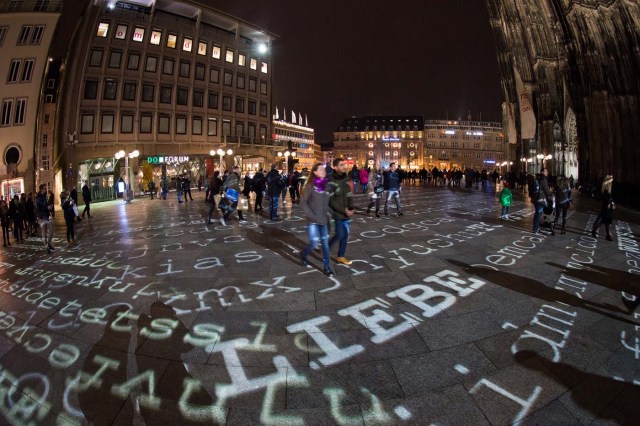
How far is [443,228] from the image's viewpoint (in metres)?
11.3

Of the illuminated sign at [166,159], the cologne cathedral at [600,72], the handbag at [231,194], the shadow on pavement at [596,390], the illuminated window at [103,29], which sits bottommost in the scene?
the shadow on pavement at [596,390]

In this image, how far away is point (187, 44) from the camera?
135 ft

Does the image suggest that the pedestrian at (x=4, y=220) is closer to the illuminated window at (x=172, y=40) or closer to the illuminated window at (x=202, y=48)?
the illuminated window at (x=172, y=40)

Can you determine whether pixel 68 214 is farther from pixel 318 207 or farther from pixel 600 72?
pixel 600 72

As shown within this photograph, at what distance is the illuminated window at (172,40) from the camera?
130 feet

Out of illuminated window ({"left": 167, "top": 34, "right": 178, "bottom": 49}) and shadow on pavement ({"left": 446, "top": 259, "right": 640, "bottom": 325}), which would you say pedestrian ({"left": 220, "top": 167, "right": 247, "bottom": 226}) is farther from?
illuminated window ({"left": 167, "top": 34, "right": 178, "bottom": 49})

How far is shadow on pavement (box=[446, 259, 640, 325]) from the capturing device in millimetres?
5051

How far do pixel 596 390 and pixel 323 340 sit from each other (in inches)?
104

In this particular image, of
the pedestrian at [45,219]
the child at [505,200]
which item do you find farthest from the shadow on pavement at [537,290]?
the pedestrian at [45,219]

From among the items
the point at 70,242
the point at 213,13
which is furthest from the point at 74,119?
the point at 70,242

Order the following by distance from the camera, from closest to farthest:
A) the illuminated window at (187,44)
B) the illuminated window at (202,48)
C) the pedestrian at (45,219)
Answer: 1. the pedestrian at (45,219)
2. the illuminated window at (187,44)
3. the illuminated window at (202,48)

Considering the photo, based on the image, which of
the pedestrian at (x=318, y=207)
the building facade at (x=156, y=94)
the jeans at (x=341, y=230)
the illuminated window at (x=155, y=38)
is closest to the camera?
the pedestrian at (x=318, y=207)

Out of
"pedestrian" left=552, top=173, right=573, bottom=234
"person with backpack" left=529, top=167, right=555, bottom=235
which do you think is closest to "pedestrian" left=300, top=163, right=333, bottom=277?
"person with backpack" left=529, top=167, right=555, bottom=235

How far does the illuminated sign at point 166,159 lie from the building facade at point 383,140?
3819 inches
